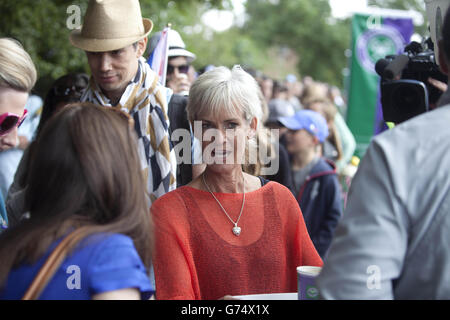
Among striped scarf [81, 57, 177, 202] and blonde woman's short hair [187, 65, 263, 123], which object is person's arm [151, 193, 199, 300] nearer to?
blonde woman's short hair [187, 65, 263, 123]

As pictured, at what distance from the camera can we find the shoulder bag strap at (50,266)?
162cm

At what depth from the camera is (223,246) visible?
264 centimetres

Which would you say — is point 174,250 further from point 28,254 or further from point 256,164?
point 256,164

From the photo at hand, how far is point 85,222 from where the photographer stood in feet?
5.67

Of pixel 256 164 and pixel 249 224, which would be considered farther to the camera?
pixel 256 164

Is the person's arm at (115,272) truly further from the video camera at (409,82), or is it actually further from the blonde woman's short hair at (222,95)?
the video camera at (409,82)

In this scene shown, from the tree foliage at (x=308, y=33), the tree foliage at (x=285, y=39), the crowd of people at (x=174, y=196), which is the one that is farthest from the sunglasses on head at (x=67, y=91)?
the tree foliage at (x=308, y=33)

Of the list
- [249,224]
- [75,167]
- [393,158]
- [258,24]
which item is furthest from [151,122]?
[258,24]

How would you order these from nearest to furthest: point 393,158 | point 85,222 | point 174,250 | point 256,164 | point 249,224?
point 393,158 < point 85,222 < point 174,250 < point 249,224 < point 256,164

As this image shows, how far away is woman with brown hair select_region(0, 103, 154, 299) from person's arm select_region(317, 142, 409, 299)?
0.54m

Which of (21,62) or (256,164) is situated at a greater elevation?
(21,62)

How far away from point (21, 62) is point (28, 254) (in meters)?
1.49

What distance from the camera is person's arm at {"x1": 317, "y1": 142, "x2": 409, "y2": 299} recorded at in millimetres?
1544
